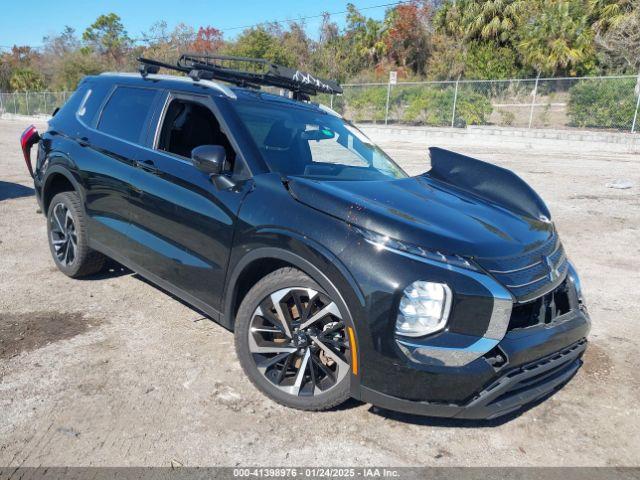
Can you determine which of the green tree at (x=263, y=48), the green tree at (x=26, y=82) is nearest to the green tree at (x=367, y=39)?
the green tree at (x=263, y=48)

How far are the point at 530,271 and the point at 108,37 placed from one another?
75822 mm

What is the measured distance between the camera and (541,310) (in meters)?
2.75

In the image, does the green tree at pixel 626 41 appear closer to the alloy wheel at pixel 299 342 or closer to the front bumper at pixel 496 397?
the front bumper at pixel 496 397

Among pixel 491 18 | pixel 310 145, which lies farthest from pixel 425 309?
pixel 491 18

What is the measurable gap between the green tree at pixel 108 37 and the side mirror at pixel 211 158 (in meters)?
71.2

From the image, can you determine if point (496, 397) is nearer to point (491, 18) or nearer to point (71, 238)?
point (71, 238)

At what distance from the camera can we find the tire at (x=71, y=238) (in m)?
4.51

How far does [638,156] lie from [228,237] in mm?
18823

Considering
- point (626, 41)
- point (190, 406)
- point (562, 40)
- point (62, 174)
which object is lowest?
point (190, 406)

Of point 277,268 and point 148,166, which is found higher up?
point 148,166

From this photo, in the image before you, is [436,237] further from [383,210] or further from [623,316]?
[623,316]

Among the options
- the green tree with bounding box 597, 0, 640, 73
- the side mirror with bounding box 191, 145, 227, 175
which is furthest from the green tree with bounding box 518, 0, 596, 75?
the side mirror with bounding box 191, 145, 227, 175

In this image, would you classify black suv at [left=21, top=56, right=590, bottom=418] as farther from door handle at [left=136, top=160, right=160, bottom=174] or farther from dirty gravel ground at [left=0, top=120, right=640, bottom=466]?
dirty gravel ground at [left=0, top=120, right=640, bottom=466]

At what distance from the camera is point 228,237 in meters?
3.14
